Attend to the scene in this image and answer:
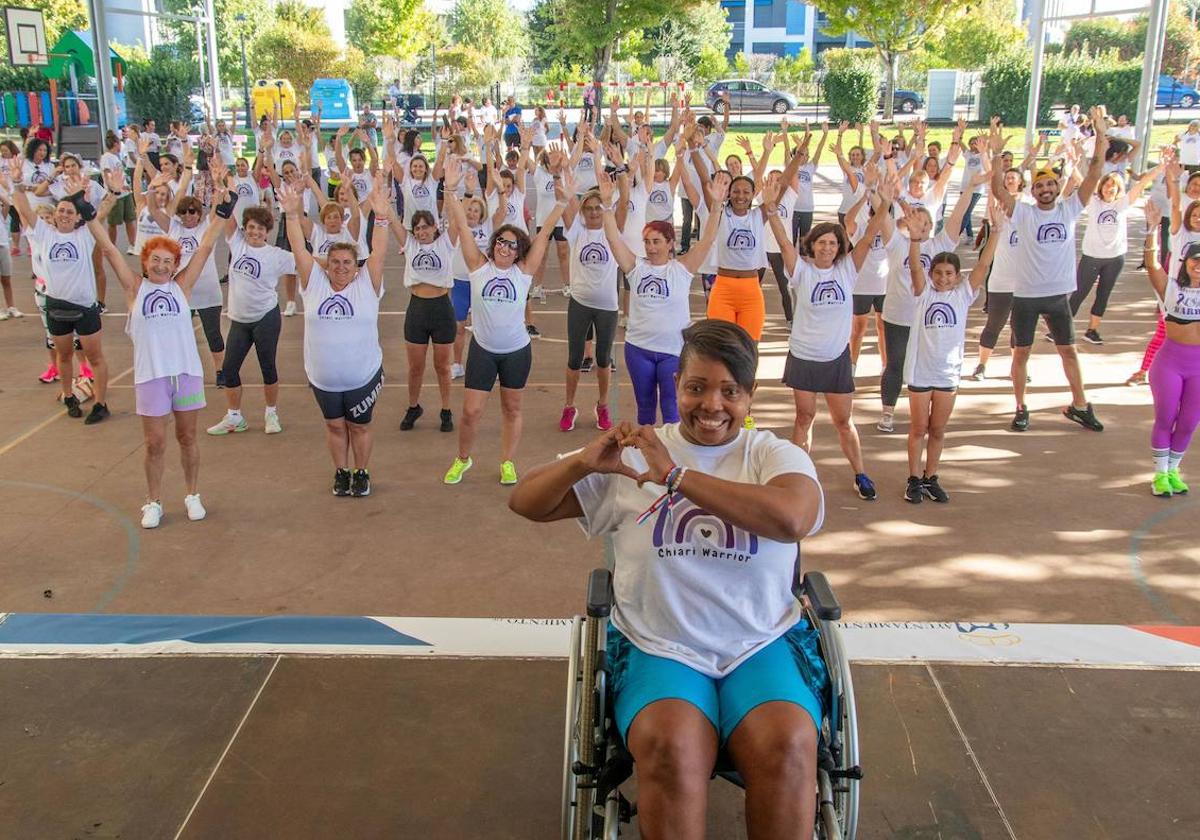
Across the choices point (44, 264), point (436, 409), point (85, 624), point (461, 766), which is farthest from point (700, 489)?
point (44, 264)

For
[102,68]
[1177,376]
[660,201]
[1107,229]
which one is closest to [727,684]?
[1177,376]

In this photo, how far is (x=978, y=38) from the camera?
4769 cm

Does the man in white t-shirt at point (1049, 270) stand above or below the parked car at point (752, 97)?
below

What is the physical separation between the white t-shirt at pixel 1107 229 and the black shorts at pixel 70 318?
29.0ft

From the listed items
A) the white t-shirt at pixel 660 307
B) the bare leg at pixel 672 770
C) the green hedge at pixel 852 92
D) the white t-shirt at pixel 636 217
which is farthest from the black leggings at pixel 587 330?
the green hedge at pixel 852 92

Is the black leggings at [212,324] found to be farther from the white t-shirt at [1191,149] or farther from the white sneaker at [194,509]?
the white t-shirt at [1191,149]

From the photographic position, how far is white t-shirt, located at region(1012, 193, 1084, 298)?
8547 millimetres

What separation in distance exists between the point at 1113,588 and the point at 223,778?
14.9ft

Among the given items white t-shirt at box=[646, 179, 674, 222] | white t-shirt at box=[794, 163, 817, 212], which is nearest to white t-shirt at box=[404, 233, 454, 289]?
white t-shirt at box=[646, 179, 674, 222]

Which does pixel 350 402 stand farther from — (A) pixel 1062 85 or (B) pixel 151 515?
(A) pixel 1062 85

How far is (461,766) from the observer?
4066 millimetres

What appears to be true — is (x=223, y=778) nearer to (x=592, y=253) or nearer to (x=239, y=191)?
(x=592, y=253)

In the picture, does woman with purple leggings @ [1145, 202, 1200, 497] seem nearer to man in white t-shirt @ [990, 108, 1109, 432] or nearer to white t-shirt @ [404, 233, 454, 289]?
man in white t-shirt @ [990, 108, 1109, 432]

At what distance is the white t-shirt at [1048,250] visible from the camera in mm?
8547
